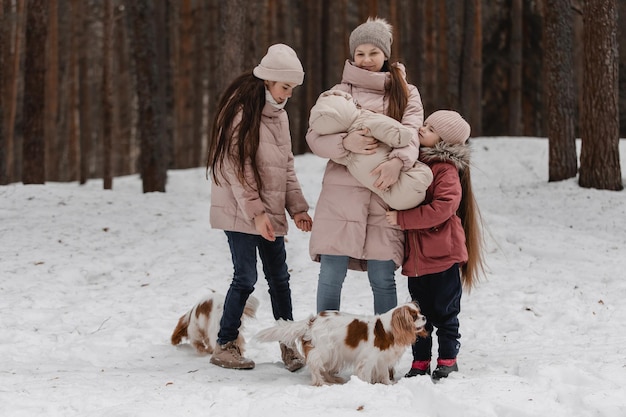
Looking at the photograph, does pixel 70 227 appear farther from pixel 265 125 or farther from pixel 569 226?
pixel 569 226

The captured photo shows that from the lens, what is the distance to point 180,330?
5316 millimetres

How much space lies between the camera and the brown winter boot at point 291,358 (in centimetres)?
456

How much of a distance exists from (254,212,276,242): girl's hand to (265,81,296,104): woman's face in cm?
81

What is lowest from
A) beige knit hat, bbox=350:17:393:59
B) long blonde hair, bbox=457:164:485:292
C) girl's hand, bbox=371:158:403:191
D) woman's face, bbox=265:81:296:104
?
long blonde hair, bbox=457:164:485:292

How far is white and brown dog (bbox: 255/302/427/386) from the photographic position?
3.94m

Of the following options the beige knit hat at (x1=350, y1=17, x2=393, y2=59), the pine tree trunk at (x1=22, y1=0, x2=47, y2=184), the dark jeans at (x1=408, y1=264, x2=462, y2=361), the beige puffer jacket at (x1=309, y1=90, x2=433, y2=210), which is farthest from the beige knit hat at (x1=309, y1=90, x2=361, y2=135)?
the pine tree trunk at (x1=22, y1=0, x2=47, y2=184)

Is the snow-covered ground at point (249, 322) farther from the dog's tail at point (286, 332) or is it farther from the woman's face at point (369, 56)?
the woman's face at point (369, 56)

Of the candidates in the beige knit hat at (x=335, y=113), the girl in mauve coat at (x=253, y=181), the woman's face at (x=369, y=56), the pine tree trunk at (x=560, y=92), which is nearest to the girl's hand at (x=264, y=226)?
the girl in mauve coat at (x=253, y=181)

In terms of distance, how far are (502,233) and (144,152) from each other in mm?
6461

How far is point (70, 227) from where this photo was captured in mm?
8672

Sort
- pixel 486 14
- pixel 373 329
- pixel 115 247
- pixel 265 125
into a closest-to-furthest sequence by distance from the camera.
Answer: pixel 373 329, pixel 265 125, pixel 115 247, pixel 486 14

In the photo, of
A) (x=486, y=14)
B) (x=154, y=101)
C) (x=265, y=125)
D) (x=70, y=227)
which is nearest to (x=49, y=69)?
(x=154, y=101)

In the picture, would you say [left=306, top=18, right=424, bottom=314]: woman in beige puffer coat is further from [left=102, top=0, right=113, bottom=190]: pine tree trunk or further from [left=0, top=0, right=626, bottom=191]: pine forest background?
[left=102, top=0, right=113, bottom=190]: pine tree trunk

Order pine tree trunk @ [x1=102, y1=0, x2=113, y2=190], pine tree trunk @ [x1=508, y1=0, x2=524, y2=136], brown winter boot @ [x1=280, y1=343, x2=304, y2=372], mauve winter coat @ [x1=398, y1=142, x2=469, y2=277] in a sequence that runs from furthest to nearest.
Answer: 1. pine tree trunk @ [x1=508, y1=0, x2=524, y2=136]
2. pine tree trunk @ [x1=102, y1=0, x2=113, y2=190]
3. brown winter boot @ [x1=280, y1=343, x2=304, y2=372]
4. mauve winter coat @ [x1=398, y1=142, x2=469, y2=277]
